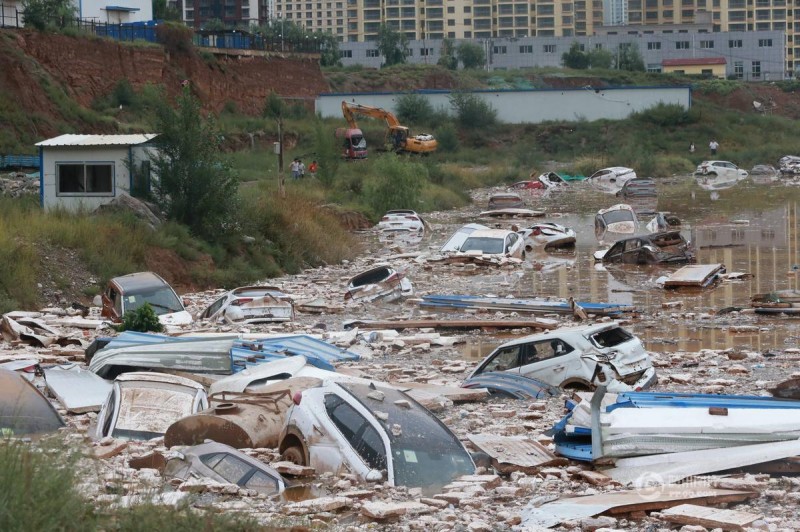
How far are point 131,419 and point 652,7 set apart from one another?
171m

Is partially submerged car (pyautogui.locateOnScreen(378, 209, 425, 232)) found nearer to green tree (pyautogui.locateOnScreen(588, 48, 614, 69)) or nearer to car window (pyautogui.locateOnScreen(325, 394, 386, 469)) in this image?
car window (pyautogui.locateOnScreen(325, 394, 386, 469))

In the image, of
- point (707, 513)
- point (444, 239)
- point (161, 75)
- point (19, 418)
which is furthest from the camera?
point (161, 75)

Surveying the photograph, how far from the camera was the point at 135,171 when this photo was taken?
33.8 m

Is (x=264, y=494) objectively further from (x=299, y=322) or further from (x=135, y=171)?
(x=135, y=171)

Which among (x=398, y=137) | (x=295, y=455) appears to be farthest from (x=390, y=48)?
(x=295, y=455)

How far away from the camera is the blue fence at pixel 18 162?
49594 millimetres

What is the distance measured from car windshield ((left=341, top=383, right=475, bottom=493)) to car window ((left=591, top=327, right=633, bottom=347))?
5.22 meters

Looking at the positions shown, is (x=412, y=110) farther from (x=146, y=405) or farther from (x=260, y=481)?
(x=260, y=481)

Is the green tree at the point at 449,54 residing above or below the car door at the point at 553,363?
above

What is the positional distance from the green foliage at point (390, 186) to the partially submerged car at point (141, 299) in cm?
2604

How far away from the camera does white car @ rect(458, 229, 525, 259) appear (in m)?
34.8

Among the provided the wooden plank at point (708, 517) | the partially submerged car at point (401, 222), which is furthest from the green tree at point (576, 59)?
the wooden plank at point (708, 517)

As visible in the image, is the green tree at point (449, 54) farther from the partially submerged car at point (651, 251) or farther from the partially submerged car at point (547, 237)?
the partially submerged car at point (651, 251)

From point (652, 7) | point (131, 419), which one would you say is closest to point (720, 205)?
point (131, 419)
